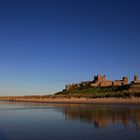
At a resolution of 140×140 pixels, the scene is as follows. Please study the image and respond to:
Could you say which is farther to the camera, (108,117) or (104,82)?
(104,82)

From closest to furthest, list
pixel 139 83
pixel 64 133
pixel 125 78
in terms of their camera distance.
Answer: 1. pixel 64 133
2. pixel 139 83
3. pixel 125 78

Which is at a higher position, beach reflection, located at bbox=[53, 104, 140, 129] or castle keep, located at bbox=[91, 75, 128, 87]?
castle keep, located at bbox=[91, 75, 128, 87]

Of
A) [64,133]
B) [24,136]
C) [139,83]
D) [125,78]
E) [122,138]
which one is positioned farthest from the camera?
[125,78]

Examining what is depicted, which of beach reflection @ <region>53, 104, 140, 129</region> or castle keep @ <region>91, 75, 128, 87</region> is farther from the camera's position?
castle keep @ <region>91, 75, 128, 87</region>

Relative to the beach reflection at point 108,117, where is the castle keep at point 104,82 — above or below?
above

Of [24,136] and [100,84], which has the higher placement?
[100,84]

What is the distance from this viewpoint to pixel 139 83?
359 ft

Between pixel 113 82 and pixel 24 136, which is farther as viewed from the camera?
pixel 113 82

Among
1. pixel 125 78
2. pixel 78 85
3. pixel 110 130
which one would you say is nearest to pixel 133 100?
pixel 110 130

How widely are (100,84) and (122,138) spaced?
5017 inches

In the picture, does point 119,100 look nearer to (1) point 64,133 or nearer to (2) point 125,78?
(1) point 64,133

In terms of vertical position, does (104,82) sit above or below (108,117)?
above

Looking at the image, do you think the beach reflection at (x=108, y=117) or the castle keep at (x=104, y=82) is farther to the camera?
the castle keep at (x=104, y=82)

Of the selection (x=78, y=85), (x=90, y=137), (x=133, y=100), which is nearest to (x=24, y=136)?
(x=90, y=137)
